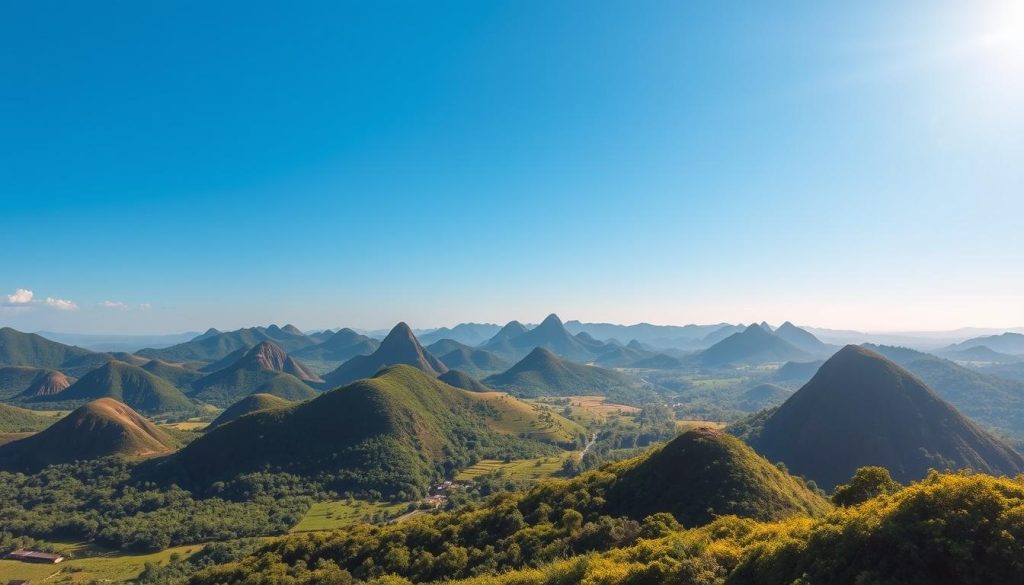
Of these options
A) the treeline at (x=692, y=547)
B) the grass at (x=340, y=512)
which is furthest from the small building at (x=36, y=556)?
the treeline at (x=692, y=547)

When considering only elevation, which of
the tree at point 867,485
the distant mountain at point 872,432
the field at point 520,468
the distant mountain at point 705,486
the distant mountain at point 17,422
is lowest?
the field at point 520,468

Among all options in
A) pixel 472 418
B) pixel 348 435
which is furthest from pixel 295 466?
pixel 472 418

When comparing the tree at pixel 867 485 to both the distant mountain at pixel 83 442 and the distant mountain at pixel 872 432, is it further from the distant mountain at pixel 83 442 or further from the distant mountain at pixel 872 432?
the distant mountain at pixel 83 442

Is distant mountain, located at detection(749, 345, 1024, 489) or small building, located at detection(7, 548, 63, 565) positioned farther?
distant mountain, located at detection(749, 345, 1024, 489)

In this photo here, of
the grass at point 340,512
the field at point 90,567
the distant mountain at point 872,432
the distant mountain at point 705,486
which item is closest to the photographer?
the distant mountain at point 705,486

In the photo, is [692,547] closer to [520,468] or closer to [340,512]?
[340,512]

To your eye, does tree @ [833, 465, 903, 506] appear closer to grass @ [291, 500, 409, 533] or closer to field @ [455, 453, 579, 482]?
grass @ [291, 500, 409, 533]

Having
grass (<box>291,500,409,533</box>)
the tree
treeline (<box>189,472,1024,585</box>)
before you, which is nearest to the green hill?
grass (<box>291,500,409,533</box>)
